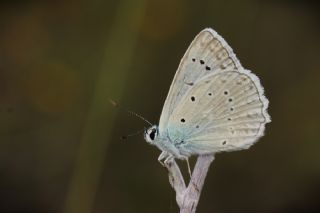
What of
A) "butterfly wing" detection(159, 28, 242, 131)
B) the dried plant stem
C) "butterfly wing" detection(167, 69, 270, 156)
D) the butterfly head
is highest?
"butterfly wing" detection(159, 28, 242, 131)

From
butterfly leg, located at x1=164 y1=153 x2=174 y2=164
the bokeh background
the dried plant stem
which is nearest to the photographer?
the dried plant stem

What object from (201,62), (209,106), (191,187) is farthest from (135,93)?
(191,187)

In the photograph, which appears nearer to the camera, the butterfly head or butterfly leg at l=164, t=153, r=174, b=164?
butterfly leg at l=164, t=153, r=174, b=164

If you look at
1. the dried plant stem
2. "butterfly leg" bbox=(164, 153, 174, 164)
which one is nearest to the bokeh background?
"butterfly leg" bbox=(164, 153, 174, 164)

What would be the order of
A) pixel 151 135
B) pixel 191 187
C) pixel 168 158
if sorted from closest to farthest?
pixel 191 187, pixel 168 158, pixel 151 135

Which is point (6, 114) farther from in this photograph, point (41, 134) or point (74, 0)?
point (74, 0)

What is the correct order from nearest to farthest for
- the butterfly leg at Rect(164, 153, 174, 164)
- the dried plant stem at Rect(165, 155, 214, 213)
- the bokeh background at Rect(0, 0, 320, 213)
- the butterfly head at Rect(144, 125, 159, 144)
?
the dried plant stem at Rect(165, 155, 214, 213)
the butterfly leg at Rect(164, 153, 174, 164)
the butterfly head at Rect(144, 125, 159, 144)
the bokeh background at Rect(0, 0, 320, 213)

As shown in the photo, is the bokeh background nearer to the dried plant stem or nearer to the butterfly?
the butterfly

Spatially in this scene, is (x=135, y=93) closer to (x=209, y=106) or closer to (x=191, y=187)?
(x=209, y=106)
